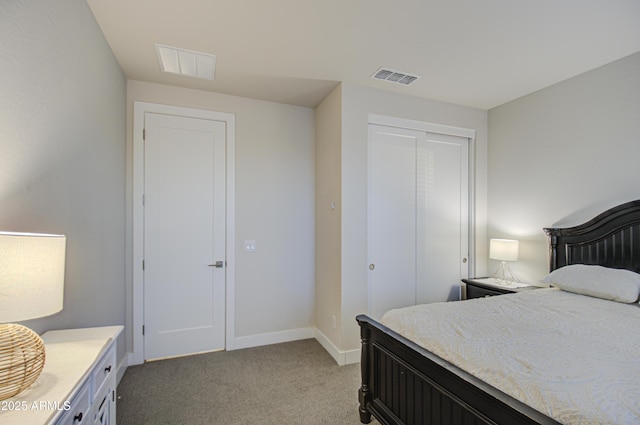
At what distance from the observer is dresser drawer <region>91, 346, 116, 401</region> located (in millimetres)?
1247

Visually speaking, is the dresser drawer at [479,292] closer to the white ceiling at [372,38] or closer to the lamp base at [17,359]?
the white ceiling at [372,38]

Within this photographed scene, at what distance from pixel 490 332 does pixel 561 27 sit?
2152mm

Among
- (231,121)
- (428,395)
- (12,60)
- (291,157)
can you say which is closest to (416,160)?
(291,157)

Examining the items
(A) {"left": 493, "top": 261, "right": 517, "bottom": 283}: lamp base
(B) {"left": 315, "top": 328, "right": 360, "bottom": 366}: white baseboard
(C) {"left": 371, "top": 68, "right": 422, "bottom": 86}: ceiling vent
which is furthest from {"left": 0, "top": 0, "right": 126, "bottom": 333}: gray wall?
(A) {"left": 493, "top": 261, "right": 517, "bottom": 283}: lamp base

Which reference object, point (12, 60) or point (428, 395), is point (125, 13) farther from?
point (428, 395)

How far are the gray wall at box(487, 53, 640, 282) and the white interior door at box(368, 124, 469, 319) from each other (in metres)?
0.43

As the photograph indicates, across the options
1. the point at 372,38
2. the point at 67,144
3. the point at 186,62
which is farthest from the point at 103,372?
the point at 372,38

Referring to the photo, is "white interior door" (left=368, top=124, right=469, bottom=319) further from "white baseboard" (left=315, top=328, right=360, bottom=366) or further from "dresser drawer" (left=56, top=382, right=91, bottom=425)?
"dresser drawer" (left=56, top=382, right=91, bottom=425)

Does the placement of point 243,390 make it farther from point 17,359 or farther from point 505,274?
point 505,274

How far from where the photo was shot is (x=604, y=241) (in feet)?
8.21

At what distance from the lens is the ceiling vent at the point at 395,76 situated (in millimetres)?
2719

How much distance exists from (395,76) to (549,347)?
7.94 feet

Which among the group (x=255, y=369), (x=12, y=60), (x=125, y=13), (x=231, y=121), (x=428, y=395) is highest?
(x=125, y=13)

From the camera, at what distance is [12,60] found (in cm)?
117
